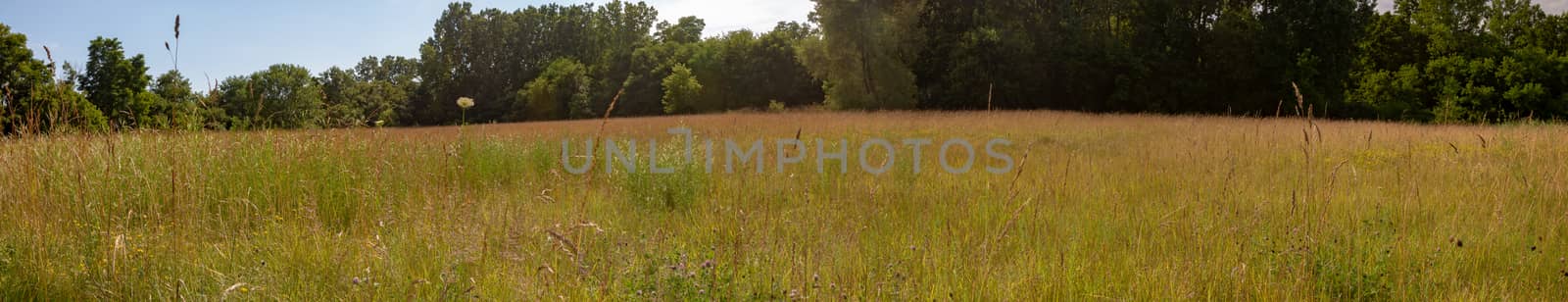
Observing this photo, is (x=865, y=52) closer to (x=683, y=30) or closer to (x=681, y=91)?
(x=681, y=91)

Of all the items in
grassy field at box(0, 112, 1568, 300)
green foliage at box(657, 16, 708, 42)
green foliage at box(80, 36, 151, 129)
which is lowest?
grassy field at box(0, 112, 1568, 300)

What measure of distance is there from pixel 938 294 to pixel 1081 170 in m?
3.78

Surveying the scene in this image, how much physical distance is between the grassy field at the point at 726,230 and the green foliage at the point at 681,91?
3339 cm

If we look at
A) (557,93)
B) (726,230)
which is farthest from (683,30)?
(726,230)

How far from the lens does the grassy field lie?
2320mm

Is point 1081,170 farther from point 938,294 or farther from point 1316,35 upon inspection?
point 1316,35

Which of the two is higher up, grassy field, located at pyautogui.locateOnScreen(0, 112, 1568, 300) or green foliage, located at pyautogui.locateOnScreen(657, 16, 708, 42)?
green foliage, located at pyautogui.locateOnScreen(657, 16, 708, 42)

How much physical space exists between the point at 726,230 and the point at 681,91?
119 feet

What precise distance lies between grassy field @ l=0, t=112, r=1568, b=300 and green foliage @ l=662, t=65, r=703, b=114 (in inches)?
1315

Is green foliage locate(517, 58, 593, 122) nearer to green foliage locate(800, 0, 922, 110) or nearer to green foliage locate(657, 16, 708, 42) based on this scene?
green foliage locate(657, 16, 708, 42)

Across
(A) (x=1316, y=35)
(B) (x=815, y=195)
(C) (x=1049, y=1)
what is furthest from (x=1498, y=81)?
(B) (x=815, y=195)

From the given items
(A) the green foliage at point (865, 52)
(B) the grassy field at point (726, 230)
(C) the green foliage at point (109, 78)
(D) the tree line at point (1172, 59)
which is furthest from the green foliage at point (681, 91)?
(B) the grassy field at point (726, 230)

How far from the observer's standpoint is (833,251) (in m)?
2.68

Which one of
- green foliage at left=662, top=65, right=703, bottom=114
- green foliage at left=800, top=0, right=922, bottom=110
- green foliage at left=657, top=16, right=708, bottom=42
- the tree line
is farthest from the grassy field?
green foliage at left=657, top=16, right=708, bottom=42
